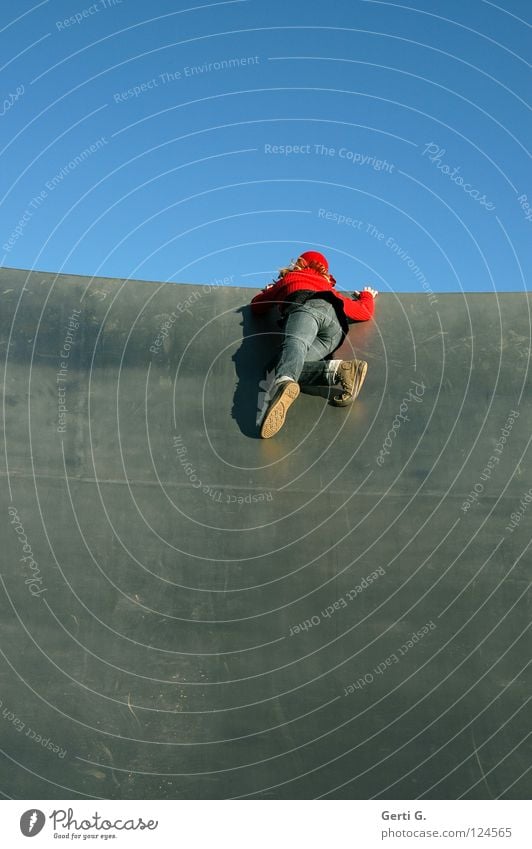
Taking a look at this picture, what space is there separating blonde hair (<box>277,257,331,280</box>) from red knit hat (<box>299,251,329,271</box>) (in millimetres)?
21

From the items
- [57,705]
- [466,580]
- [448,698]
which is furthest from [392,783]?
[57,705]

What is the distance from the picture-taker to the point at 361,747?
5023mm

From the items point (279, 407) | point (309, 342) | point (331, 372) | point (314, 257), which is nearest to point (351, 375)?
point (331, 372)

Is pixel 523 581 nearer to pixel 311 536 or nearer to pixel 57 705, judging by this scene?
pixel 311 536

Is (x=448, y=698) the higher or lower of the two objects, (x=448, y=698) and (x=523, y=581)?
the lower

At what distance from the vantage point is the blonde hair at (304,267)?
6.95 meters

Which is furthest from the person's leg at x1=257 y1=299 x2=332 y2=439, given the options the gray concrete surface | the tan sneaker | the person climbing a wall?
the tan sneaker

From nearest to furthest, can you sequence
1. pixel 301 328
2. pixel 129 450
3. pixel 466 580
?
1. pixel 466 580
2. pixel 129 450
3. pixel 301 328

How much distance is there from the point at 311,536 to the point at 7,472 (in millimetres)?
2115

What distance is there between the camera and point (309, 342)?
6.40 metres

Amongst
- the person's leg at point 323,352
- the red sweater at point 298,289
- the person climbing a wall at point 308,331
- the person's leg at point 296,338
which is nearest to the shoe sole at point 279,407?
the person climbing a wall at point 308,331

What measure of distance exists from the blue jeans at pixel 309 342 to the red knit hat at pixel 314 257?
1.77ft

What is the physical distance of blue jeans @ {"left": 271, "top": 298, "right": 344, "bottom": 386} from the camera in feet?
20.5

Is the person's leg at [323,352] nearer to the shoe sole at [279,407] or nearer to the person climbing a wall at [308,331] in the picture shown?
the person climbing a wall at [308,331]
